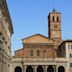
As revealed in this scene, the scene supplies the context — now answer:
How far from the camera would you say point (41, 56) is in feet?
269

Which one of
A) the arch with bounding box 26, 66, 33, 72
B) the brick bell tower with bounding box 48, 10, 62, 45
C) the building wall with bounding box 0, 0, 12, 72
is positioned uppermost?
the brick bell tower with bounding box 48, 10, 62, 45

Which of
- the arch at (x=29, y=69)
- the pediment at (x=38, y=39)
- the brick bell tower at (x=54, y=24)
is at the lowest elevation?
the arch at (x=29, y=69)

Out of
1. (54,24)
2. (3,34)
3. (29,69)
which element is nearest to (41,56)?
(29,69)

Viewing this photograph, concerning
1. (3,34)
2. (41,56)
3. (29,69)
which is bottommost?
(29,69)

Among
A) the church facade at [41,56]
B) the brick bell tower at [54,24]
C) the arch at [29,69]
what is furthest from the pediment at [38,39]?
the brick bell tower at [54,24]

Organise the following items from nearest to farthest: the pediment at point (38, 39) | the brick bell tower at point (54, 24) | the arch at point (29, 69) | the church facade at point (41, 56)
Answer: the church facade at point (41, 56)
the arch at point (29, 69)
the pediment at point (38, 39)
the brick bell tower at point (54, 24)

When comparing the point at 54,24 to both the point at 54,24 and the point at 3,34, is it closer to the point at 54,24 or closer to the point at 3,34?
the point at 54,24

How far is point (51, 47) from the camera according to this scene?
8738cm

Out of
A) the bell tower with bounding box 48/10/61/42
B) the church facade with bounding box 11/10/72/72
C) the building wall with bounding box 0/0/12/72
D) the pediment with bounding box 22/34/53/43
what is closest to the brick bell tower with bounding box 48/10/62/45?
the bell tower with bounding box 48/10/61/42

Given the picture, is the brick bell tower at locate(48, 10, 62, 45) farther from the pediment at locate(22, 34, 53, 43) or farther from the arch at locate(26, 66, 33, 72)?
the arch at locate(26, 66, 33, 72)

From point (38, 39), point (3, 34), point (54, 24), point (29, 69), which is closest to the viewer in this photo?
point (3, 34)

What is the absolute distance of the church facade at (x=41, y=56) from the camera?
78.8 m

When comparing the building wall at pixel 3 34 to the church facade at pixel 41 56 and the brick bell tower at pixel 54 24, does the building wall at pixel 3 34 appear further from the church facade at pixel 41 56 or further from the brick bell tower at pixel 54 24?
the brick bell tower at pixel 54 24

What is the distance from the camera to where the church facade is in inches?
3103
